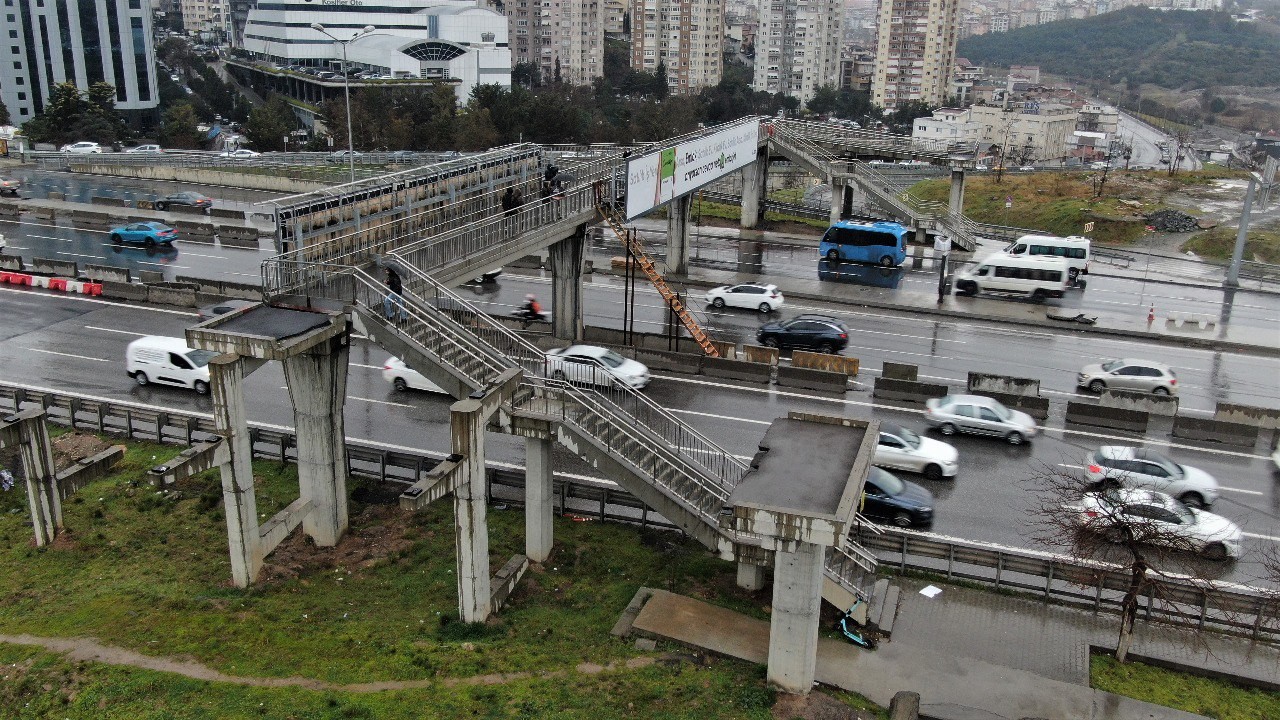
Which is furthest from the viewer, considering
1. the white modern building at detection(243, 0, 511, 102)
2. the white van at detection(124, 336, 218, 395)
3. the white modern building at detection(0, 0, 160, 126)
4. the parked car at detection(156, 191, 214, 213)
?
the white modern building at detection(243, 0, 511, 102)

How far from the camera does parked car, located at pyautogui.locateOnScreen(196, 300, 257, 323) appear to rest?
1436 inches

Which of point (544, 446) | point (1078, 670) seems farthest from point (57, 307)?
point (1078, 670)

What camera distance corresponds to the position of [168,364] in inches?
1248

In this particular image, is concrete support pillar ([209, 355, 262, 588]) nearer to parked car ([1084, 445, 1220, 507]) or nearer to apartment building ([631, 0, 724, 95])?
parked car ([1084, 445, 1220, 507])

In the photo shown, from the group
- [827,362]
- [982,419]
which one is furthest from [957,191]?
[982,419]

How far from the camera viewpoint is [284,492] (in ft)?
83.0

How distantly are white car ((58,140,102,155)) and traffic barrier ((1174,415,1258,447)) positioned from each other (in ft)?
254

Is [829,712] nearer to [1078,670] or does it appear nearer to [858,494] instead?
[858,494]

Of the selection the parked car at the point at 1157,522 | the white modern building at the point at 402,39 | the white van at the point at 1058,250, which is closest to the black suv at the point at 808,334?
the parked car at the point at 1157,522

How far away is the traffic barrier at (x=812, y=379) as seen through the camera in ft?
107

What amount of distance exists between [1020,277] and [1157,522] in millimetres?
27270

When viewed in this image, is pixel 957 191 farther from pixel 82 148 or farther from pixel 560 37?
pixel 560 37

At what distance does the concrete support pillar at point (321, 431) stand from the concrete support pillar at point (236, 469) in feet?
4.59

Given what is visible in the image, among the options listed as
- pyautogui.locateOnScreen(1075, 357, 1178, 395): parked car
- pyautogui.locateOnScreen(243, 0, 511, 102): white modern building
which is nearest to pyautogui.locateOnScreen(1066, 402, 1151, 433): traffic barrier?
pyautogui.locateOnScreen(1075, 357, 1178, 395): parked car
